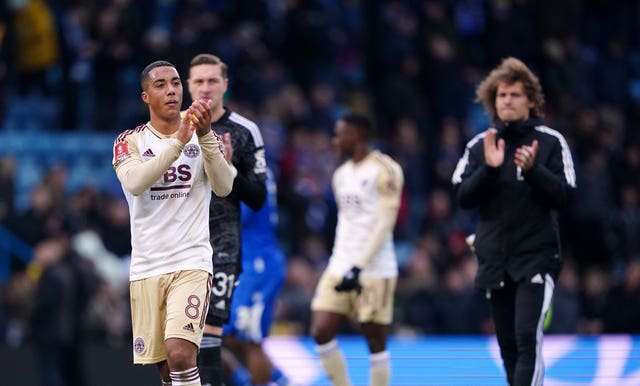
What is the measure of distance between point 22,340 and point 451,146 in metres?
7.10

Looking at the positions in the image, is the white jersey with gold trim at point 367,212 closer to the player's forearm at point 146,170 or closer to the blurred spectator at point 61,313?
the player's forearm at point 146,170

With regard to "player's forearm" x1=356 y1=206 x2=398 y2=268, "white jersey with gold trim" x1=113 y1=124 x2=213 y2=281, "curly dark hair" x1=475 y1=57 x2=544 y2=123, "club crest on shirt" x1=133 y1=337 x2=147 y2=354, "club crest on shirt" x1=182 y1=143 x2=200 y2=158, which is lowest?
"club crest on shirt" x1=133 y1=337 x2=147 y2=354

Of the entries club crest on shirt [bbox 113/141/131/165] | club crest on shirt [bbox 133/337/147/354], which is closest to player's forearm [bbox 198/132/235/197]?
club crest on shirt [bbox 113/141/131/165]

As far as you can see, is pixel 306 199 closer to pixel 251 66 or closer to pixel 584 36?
pixel 251 66

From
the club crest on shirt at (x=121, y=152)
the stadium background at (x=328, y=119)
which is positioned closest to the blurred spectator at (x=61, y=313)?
the stadium background at (x=328, y=119)

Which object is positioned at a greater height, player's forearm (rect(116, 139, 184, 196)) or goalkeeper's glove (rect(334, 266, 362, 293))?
player's forearm (rect(116, 139, 184, 196))

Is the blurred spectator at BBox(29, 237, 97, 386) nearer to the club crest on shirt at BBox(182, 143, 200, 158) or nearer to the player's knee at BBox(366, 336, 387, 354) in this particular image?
the player's knee at BBox(366, 336, 387, 354)

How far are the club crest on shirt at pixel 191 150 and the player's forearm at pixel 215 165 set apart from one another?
0.42 feet

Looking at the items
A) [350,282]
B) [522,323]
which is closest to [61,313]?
[350,282]

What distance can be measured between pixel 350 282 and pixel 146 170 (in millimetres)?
3488

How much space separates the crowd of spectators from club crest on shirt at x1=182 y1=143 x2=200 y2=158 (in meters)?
7.29

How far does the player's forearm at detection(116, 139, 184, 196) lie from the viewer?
7.90 meters

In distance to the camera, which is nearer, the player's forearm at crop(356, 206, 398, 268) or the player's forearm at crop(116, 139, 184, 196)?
the player's forearm at crop(116, 139, 184, 196)

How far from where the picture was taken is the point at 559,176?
9.49 metres
